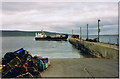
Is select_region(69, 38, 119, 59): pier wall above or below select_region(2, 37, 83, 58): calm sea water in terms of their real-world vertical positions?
above

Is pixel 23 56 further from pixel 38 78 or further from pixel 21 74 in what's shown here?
pixel 38 78

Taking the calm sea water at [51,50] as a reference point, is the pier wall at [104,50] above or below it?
above

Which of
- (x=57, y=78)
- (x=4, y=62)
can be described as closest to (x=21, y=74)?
(x=57, y=78)

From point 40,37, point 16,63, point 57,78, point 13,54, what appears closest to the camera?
point 57,78

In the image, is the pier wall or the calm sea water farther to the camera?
the calm sea water

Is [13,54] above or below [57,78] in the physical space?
above

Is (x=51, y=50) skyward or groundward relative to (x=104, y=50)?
groundward

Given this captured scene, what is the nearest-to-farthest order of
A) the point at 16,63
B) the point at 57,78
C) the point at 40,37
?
the point at 57,78, the point at 16,63, the point at 40,37

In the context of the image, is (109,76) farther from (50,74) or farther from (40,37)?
(40,37)

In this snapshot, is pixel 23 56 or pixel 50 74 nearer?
pixel 50 74

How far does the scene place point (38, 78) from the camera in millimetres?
5621

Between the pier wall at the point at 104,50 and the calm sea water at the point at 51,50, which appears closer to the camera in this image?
the pier wall at the point at 104,50

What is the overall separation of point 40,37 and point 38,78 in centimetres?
11608

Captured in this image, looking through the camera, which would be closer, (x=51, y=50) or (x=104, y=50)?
(x=104, y=50)
